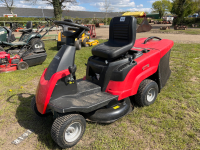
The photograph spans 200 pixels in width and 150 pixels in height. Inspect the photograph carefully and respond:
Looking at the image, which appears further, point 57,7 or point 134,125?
point 57,7

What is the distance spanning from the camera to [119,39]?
3.07 metres

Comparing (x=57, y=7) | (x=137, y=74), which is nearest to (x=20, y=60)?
(x=137, y=74)

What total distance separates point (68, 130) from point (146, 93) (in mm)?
1494

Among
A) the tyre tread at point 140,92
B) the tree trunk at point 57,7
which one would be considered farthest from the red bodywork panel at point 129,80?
the tree trunk at point 57,7

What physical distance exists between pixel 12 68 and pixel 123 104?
4.02 meters

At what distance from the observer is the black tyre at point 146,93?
9.52ft

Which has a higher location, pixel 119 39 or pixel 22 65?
pixel 119 39

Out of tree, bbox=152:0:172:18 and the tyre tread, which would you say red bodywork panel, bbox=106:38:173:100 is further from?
tree, bbox=152:0:172:18

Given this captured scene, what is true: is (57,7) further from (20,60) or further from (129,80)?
(129,80)

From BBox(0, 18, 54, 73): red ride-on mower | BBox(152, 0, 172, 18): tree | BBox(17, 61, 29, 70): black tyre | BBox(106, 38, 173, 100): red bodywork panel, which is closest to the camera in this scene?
BBox(106, 38, 173, 100): red bodywork panel

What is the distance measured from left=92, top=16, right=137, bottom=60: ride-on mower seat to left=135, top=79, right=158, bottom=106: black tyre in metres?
0.71

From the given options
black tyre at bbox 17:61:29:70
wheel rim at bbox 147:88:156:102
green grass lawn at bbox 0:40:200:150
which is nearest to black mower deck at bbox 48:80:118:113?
green grass lawn at bbox 0:40:200:150

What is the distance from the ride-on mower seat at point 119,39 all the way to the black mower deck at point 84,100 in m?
0.57

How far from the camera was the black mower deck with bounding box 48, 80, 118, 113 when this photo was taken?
6.97 ft
